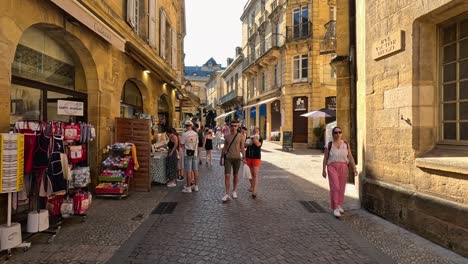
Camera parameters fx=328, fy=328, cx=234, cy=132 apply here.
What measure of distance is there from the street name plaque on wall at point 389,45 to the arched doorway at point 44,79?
5604mm

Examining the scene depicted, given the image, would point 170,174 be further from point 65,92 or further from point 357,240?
point 357,240

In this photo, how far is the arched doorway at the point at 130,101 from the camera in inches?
396

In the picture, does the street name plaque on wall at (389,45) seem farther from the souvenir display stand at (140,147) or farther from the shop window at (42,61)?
the shop window at (42,61)

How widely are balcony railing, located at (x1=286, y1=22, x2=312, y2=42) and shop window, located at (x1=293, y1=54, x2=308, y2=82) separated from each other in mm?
1328

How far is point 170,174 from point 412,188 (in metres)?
5.82

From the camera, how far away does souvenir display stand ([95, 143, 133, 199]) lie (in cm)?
691

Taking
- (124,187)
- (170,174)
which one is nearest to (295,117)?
(170,174)

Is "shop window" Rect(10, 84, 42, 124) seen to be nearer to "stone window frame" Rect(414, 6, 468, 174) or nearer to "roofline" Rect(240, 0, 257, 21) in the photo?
"stone window frame" Rect(414, 6, 468, 174)

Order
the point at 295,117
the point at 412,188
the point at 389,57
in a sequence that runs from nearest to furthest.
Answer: the point at 412,188 < the point at 389,57 < the point at 295,117

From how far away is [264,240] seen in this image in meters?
4.52

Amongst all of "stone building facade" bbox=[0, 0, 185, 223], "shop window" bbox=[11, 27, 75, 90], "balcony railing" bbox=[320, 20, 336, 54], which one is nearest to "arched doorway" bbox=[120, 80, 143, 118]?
"stone building facade" bbox=[0, 0, 185, 223]

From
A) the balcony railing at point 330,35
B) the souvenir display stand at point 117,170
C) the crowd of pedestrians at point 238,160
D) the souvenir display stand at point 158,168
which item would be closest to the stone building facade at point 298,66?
the balcony railing at point 330,35

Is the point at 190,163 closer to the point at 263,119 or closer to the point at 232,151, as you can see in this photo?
the point at 232,151

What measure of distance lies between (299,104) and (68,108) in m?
19.3
